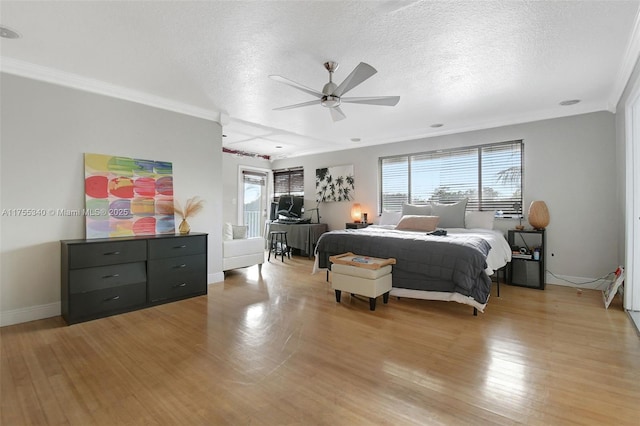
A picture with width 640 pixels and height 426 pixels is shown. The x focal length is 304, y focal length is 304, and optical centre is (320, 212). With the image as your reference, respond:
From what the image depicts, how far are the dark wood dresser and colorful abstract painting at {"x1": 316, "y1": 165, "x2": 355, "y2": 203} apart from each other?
3508 millimetres

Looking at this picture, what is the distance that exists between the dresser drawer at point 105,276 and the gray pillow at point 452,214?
415cm

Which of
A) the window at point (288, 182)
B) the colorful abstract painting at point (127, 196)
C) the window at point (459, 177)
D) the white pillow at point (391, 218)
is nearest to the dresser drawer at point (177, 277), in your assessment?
the colorful abstract painting at point (127, 196)

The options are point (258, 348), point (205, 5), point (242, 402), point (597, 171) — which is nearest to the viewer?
point (242, 402)

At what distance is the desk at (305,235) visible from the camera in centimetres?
659

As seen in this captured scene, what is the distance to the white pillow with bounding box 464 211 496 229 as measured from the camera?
179 inches

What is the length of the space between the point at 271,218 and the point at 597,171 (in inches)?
242

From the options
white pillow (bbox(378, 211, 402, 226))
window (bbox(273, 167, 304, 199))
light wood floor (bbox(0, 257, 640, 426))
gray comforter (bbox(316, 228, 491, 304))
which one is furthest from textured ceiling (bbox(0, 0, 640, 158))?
window (bbox(273, 167, 304, 199))

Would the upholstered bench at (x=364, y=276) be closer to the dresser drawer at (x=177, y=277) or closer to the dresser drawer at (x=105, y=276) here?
the dresser drawer at (x=177, y=277)

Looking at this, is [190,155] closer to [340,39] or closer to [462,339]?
[340,39]

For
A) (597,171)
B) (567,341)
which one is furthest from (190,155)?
(597,171)

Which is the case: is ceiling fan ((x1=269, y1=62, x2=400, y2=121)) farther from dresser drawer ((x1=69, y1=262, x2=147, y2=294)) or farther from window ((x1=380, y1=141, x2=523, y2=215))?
window ((x1=380, y1=141, x2=523, y2=215))

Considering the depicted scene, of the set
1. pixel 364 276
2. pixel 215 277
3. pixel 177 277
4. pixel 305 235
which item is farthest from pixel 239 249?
pixel 364 276

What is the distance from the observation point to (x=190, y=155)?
13.9ft

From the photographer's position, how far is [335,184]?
6.86m
